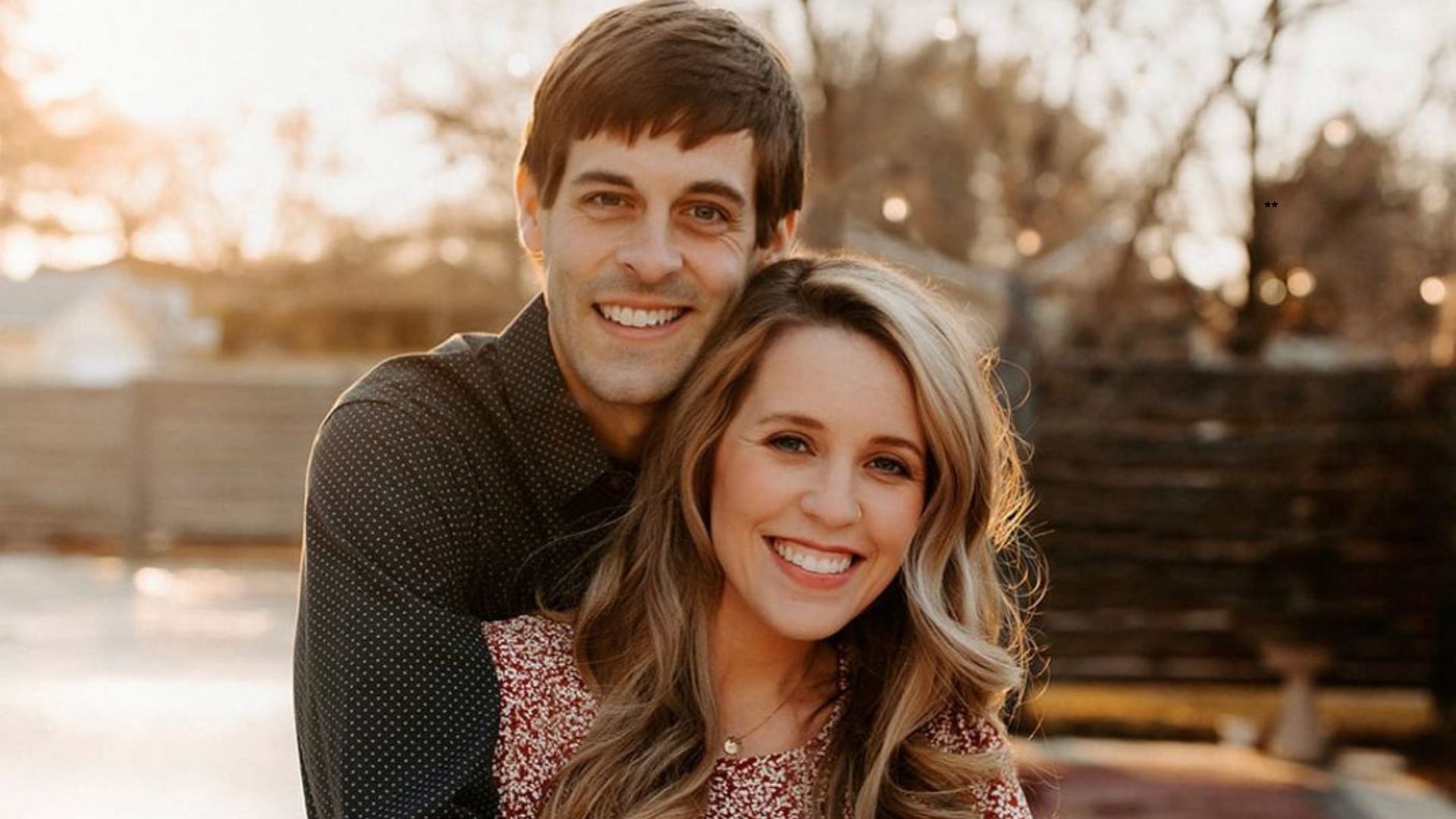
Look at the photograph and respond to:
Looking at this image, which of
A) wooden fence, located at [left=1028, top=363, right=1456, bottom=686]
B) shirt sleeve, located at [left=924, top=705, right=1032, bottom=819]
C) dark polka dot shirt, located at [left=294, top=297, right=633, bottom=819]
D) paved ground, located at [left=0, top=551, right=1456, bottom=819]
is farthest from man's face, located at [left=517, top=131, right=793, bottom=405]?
wooden fence, located at [left=1028, top=363, right=1456, bottom=686]

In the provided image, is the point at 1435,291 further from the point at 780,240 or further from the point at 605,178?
the point at 605,178

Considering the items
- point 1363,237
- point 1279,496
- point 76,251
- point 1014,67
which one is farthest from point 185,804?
point 76,251

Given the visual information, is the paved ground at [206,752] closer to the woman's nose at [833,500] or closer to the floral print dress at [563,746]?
the floral print dress at [563,746]

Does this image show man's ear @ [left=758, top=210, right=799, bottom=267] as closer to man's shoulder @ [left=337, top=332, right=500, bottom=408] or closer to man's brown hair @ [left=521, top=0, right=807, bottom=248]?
man's brown hair @ [left=521, top=0, right=807, bottom=248]

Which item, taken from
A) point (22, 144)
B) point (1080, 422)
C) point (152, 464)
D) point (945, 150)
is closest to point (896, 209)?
point (1080, 422)

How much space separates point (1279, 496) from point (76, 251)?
62.0 ft

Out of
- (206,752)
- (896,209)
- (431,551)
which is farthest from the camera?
(206,752)

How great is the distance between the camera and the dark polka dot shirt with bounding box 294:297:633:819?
2.12 metres

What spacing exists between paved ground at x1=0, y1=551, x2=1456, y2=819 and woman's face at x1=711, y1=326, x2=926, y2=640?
9.01 ft

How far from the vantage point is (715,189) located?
2451 mm

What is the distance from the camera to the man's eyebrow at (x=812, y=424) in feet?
7.28

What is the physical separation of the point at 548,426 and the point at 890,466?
0.54m

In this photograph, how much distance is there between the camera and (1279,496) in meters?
8.46

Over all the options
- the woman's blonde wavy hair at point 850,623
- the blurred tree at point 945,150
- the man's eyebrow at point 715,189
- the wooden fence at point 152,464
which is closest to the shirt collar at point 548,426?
the woman's blonde wavy hair at point 850,623
